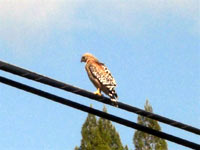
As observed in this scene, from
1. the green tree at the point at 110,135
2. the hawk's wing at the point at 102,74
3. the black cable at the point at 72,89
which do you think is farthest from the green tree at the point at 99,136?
the black cable at the point at 72,89

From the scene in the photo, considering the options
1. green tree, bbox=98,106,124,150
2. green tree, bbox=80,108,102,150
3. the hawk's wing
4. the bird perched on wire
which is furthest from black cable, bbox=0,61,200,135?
green tree, bbox=80,108,102,150

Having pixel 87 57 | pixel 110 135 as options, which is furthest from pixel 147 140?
pixel 87 57

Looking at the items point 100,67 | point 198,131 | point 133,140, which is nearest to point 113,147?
point 133,140

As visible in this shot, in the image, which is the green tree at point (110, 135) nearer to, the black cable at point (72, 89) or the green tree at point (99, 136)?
the green tree at point (99, 136)

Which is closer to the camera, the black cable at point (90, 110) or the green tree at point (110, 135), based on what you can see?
the black cable at point (90, 110)

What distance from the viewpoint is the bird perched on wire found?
1012 centimetres

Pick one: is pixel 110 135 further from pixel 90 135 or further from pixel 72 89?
pixel 72 89

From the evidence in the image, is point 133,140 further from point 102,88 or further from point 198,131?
point 198,131

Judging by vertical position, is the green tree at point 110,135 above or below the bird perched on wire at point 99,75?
above

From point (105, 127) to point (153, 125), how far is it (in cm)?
381

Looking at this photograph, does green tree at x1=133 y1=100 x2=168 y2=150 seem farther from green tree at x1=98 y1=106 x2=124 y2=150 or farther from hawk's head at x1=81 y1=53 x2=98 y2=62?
hawk's head at x1=81 y1=53 x2=98 y2=62

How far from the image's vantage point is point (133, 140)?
44.1 meters

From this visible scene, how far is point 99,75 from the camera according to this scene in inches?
426

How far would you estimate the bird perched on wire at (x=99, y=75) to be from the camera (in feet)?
33.2
